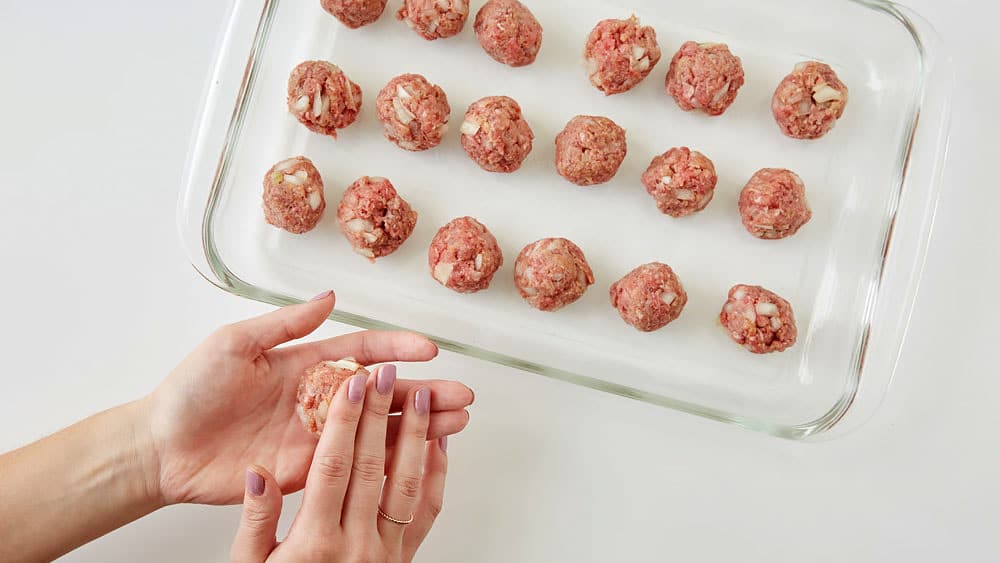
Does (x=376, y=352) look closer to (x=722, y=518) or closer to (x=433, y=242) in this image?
(x=433, y=242)

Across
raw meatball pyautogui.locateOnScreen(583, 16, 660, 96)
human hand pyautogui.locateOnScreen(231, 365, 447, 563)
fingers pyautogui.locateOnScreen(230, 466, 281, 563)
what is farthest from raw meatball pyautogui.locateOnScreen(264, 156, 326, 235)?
raw meatball pyautogui.locateOnScreen(583, 16, 660, 96)

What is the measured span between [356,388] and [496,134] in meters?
0.83

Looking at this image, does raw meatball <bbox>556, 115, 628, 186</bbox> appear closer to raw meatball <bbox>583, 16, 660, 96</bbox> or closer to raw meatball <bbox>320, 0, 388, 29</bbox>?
raw meatball <bbox>583, 16, 660, 96</bbox>

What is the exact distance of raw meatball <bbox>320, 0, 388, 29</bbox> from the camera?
2.11 meters

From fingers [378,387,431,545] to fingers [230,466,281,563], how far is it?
27cm

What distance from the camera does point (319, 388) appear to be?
6.25 feet

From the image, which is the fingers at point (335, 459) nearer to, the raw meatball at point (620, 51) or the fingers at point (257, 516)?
the fingers at point (257, 516)

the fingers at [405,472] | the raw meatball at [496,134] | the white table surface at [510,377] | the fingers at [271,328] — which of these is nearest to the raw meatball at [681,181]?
the raw meatball at [496,134]

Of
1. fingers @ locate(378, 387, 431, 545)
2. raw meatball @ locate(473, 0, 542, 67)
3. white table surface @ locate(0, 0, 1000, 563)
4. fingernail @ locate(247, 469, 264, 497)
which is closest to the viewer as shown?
fingernail @ locate(247, 469, 264, 497)

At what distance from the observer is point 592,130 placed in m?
2.10

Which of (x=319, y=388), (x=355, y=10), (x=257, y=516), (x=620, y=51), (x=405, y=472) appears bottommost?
(x=257, y=516)

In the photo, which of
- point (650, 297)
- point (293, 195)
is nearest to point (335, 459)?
point (293, 195)

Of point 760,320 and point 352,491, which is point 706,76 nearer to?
point 760,320

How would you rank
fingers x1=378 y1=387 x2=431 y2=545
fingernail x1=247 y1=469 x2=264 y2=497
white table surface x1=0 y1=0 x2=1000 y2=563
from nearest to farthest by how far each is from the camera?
1. fingernail x1=247 y1=469 x2=264 y2=497
2. fingers x1=378 y1=387 x2=431 y2=545
3. white table surface x1=0 y1=0 x2=1000 y2=563
